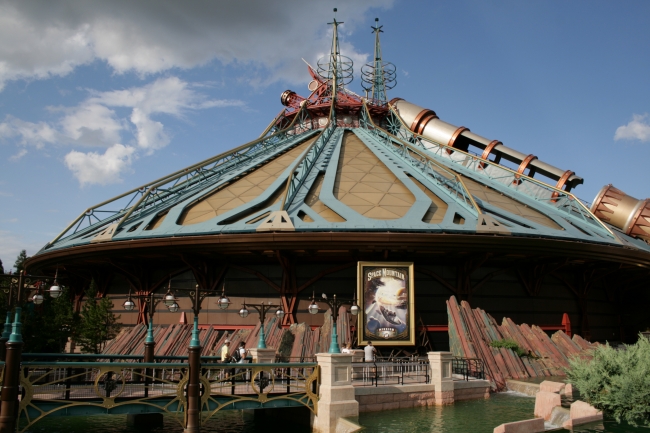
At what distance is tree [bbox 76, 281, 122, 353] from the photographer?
30.9 meters

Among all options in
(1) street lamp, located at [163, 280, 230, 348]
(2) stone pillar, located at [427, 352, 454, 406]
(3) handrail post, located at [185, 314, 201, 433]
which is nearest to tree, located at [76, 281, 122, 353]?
(1) street lamp, located at [163, 280, 230, 348]

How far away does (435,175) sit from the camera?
37.5 meters

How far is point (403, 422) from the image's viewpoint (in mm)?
17891

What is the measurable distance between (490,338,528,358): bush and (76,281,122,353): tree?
2033cm

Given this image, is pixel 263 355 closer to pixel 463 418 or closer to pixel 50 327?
pixel 463 418

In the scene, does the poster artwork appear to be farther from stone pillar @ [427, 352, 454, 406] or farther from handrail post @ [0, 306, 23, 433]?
handrail post @ [0, 306, 23, 433]

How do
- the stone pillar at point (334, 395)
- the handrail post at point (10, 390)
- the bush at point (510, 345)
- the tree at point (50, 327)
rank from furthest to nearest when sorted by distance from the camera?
1. the tree at point (50, 327)
2. the bush at point (510, 345)
3. the stone pillar at point (334, 395)
4. the handrail post at point (10, 390)

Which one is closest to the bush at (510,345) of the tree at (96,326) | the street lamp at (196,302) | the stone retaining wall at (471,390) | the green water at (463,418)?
the stone retaining wall at (471,390)

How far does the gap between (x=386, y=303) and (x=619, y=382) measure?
12.4 metres

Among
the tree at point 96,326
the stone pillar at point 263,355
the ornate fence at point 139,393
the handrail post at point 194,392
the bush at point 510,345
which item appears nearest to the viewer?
the ornate fence at point 139,393

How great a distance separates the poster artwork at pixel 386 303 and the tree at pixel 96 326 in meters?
14.3

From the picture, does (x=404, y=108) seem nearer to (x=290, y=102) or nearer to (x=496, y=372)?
(x=290, y=102)

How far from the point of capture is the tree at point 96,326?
101 feet

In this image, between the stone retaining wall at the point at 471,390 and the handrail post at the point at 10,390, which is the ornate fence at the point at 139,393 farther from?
the stone retaining wall at the point at 471,390
